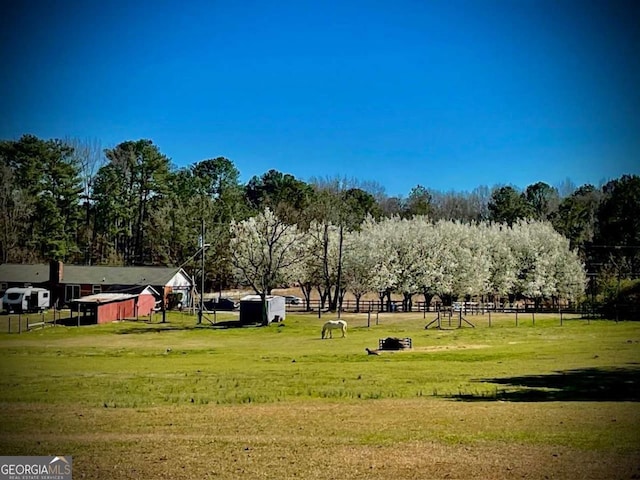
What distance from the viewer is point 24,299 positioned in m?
59.9

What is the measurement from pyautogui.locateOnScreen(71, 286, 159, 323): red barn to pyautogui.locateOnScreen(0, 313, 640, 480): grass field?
17058 millimetres

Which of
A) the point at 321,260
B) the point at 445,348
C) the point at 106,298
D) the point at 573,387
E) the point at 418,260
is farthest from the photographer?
the point at 321,260

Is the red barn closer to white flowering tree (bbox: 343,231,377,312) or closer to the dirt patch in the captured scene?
white flowering tree (bbox: 343,231,377,312)

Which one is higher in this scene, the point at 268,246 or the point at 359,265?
the point at 268,246

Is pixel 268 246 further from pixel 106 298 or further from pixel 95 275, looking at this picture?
pixel 106 298

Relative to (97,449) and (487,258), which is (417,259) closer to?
(487,258)

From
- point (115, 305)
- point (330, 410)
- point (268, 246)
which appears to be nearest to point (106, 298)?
point (115, 305)

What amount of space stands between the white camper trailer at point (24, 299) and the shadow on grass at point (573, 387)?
48459 mm

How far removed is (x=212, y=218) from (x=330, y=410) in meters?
68.8

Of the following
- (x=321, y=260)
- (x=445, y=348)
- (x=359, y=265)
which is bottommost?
(x=445, y=348)

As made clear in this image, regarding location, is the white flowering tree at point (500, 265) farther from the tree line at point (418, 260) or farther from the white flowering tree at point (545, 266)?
the white flowering tree at point (545, 266)

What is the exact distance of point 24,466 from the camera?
11.0 metres

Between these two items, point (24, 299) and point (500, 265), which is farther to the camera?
point (500, 265)

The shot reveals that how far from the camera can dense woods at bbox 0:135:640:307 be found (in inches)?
2354
